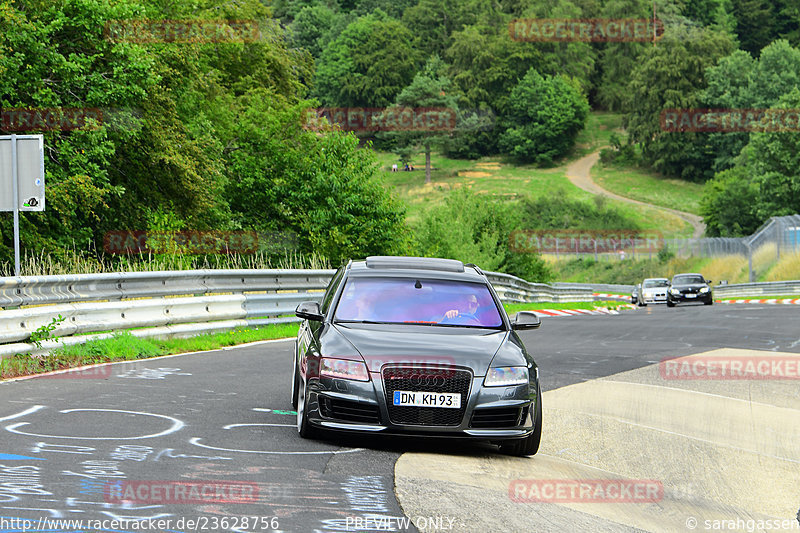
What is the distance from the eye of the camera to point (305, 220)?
3938 cm

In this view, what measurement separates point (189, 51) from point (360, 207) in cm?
901

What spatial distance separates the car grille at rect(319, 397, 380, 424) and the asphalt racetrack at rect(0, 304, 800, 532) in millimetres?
240

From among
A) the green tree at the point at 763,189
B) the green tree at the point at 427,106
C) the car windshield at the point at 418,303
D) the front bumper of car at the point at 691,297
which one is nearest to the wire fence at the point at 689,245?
the green tree at the point at 763,189

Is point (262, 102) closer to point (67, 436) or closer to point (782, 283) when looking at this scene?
point (782, 283)

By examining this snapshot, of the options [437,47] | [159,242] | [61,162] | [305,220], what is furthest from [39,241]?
[437,47]

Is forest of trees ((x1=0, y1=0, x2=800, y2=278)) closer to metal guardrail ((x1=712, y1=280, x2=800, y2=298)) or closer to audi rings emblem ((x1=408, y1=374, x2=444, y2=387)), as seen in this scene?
metal guardrail ((x1=712, y1=280, x2=800, y2=298))

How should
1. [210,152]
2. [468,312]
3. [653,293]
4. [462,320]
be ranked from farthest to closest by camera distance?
[653,293], [210,152], [468,312], [462,320]

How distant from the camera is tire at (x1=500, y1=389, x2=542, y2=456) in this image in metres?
8.16

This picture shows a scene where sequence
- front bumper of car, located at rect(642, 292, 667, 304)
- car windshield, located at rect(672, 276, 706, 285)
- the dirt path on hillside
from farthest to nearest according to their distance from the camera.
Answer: the dirt path on hillside, front bumper of car, located at rect(642, 292, 667, 304), car windshield, located at rect(672, 276, 706, 285)

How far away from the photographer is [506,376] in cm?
805

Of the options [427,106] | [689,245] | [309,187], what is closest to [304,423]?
[309,187]

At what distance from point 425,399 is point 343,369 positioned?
2.10 feet
